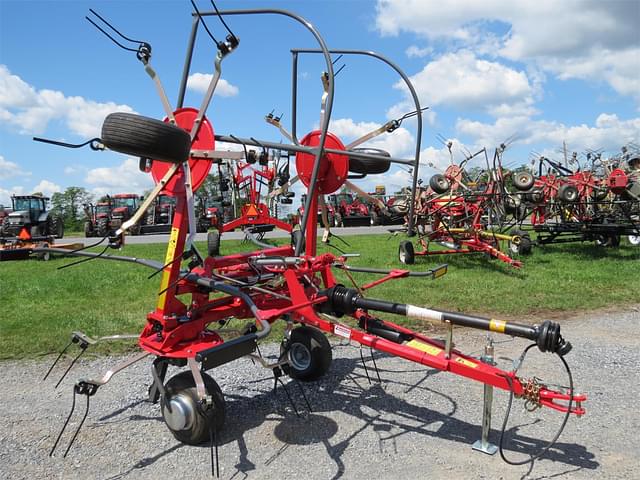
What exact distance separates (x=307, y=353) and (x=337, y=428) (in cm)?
113

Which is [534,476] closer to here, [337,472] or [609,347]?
[337,472]

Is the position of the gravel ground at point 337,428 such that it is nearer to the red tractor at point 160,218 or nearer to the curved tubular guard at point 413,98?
the curved tubular guard at point 413,98

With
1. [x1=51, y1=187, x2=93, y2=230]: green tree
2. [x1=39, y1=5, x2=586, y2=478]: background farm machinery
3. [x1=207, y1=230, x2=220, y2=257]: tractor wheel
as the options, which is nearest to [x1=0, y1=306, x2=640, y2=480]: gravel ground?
[x1=39, y1=5, x2=586, y2=478]: background farm machinery

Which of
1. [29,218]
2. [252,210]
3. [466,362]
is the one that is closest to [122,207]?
[29,218]

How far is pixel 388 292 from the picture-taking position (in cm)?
881

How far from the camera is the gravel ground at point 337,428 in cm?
337

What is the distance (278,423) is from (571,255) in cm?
1244

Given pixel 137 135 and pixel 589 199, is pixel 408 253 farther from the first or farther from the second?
pixel 137 135

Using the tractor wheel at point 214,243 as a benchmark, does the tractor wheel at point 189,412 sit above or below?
below

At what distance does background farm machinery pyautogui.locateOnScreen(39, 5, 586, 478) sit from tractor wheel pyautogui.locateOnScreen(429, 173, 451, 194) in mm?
8181

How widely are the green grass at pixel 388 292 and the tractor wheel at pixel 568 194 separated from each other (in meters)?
1.79

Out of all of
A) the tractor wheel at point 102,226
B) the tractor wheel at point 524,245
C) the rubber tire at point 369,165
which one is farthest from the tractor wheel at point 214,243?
the tractor wheel at point 102,226

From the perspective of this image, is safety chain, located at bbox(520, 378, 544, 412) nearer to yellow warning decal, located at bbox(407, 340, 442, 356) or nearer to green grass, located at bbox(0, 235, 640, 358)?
yellow warning decal, located at bbox(407, 340, 442, 356)

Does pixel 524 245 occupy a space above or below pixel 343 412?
above
